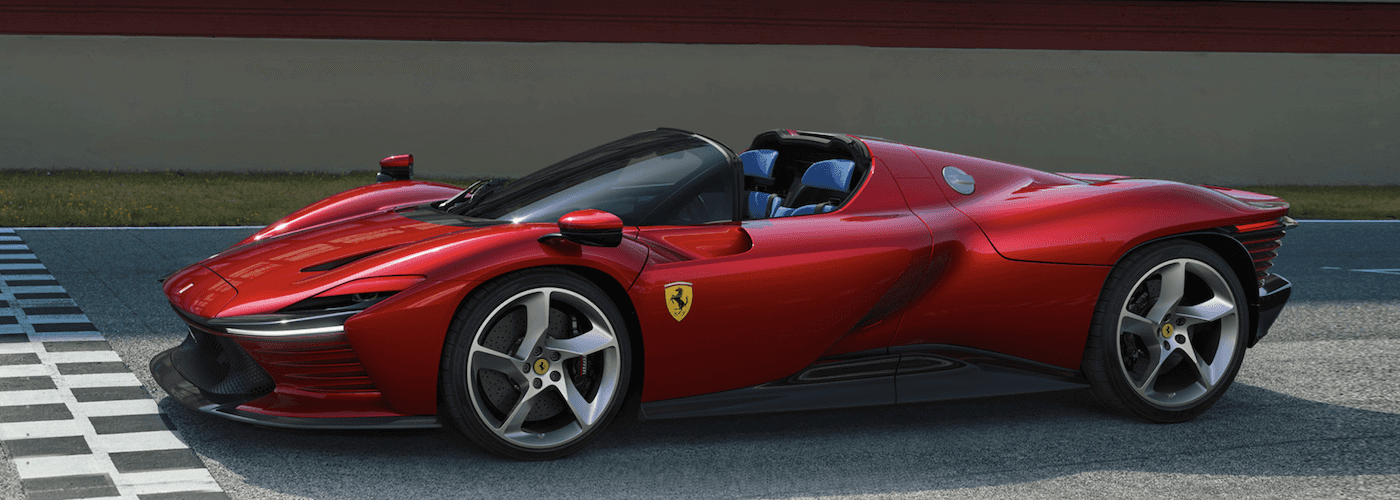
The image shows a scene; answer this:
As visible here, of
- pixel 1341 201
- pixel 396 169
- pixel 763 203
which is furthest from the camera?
pixel 1341 201

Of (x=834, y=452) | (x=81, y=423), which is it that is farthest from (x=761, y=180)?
(x=81, y=423)

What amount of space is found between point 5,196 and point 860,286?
9855mm

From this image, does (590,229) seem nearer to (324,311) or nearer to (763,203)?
(324,311)

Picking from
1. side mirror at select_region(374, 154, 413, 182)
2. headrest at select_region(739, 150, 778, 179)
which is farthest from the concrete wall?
headrest at select_region(739, 150, 778, 179)

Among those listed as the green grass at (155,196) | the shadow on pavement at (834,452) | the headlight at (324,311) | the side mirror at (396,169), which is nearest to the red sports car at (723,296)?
the headlight at (324,311)

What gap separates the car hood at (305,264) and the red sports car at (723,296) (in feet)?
0.04

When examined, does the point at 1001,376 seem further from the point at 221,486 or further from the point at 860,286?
the point at 221,486

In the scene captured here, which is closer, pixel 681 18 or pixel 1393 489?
pixel 1393 489

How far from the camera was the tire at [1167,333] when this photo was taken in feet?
14.3

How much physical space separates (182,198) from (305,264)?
8.73 metres

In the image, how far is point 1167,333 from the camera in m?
4.45

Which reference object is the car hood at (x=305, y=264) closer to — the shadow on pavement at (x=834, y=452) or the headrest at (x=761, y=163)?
the shadow on pavement at (x=834, y=452)

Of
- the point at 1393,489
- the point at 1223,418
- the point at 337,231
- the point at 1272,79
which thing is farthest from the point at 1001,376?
Result: the point at 1272,79

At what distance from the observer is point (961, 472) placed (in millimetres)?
3855
